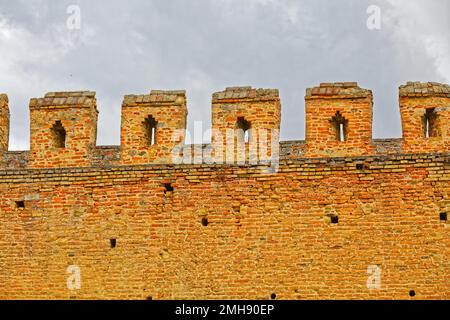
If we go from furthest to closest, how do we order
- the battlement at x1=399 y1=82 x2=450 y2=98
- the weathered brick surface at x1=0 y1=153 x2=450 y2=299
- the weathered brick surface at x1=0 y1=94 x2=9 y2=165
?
the weathered brick surface at x1=0 y1=94 x2=9 y2=165 < the battlement at x1=399 y1=82 x2=450 y2=98 < the weathered brick surface at x1=0 y1=153 x2=450 y2=299

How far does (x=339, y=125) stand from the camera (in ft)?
38.2

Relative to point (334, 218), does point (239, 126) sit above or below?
above

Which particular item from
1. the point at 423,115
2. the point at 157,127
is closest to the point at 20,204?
the point at 157,127

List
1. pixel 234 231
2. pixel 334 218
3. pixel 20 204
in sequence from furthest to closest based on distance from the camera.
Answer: pixel 20 204, pixel 234 231, pixel 334 218

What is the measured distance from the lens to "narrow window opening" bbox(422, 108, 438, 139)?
1143 centimetres

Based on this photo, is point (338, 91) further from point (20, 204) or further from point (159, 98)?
point (20, 204)

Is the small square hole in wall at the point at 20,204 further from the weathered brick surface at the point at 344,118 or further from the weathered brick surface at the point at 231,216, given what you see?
the weathered brick surface at the point at 344,118

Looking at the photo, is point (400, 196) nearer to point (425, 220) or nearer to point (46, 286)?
point (425, 220)

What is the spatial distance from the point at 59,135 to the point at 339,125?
12.8 feet

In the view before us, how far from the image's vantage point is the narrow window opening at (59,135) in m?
12.0

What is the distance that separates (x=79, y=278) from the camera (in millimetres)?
11344

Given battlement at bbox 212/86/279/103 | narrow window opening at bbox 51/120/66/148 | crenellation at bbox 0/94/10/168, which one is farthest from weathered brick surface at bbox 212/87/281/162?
crenellation at bbox 0/94/10/168

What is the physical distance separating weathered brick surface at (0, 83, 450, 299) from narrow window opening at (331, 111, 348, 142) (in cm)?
9

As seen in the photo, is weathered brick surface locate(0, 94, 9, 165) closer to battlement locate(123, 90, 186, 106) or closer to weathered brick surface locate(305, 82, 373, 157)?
battlement locate(123, 90, 186, 106)
